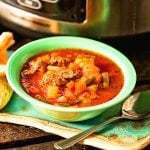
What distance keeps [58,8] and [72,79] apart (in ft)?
0.55

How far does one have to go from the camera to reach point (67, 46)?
0.79m

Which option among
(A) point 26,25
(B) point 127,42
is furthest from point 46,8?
(B) point 127,42

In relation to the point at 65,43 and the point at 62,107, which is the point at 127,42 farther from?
the point at 62,107

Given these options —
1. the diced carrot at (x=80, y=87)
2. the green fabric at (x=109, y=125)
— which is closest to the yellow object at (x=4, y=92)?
the green fabric at (x=109, y=125)

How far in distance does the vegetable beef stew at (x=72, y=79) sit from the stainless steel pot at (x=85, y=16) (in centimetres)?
7

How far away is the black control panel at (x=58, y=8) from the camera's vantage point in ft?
2.60

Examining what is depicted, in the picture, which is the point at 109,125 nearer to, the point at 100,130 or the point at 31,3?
the point at 100,130

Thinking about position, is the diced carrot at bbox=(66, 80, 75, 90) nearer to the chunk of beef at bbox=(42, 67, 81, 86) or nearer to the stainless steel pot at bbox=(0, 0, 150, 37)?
the chunk of beef at bbox=(42, 67, 81, 86)

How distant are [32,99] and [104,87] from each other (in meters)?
0.12

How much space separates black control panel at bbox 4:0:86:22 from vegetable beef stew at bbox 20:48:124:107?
0.27ft

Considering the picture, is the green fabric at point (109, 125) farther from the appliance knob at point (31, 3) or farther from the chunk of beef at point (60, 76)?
the appliance knob at point (31, 3)

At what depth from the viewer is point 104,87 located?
71 cm

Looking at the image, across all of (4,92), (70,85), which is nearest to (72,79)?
(70,85)

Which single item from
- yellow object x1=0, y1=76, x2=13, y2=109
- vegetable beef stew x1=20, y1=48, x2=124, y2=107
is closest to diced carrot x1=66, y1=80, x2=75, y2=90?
vegetable beef stew x1=20, y1=48, x2=124, y2=107
